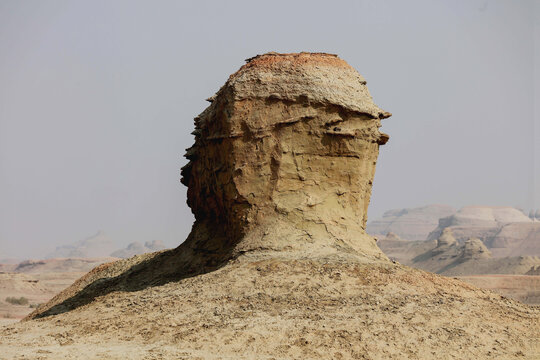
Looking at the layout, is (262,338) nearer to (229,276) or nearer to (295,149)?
(229,276)

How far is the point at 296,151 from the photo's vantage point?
14.3m

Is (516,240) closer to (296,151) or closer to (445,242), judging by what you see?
(445,242)

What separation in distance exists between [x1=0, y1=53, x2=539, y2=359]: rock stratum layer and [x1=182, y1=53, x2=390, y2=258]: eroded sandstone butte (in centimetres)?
3

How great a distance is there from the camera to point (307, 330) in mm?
10156

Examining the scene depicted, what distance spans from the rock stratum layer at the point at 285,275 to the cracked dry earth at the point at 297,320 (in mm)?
29

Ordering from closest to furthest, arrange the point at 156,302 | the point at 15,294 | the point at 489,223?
the point at 156,302, the point at 15,294, the point at 489,223

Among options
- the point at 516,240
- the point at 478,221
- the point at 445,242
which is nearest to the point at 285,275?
the point at 445,242

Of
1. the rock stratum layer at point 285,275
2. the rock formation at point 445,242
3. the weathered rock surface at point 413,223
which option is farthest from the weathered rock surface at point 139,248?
the rock stratum layer at point 285,275

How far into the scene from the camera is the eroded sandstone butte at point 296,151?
553 inches

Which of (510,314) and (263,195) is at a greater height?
(263,195)

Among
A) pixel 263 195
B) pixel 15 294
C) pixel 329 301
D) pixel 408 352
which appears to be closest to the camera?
pixel 408 352

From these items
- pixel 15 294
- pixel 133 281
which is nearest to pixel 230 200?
pixel 133 281

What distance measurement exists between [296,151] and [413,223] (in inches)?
5835

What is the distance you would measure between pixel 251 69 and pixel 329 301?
591 cm
